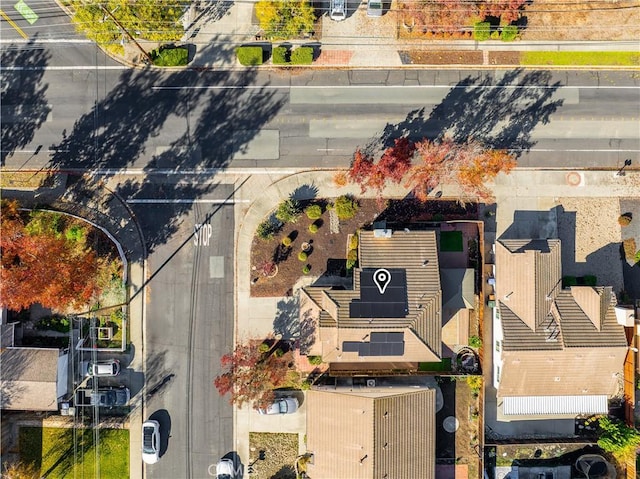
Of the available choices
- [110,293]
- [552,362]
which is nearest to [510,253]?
[552,362]

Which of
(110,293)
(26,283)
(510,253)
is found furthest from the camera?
(110,293)

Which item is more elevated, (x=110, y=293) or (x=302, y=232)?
(x=302, y=232)

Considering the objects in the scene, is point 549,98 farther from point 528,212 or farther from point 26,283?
point 26,283

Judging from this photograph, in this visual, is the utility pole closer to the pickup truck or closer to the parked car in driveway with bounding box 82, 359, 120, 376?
the parked car in driveway with bounding box 82, 359, 120, 376

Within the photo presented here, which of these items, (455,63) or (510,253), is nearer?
(510,253)

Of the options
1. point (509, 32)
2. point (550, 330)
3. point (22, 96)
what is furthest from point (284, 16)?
point (550, 330)

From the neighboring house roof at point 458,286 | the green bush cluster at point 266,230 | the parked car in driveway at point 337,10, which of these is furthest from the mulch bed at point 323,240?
the parked car in driveway at point 337,10

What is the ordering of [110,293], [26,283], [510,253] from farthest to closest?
[110,293], [510,253], [26,283]

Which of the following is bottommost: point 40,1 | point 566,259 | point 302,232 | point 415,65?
point 566,259
